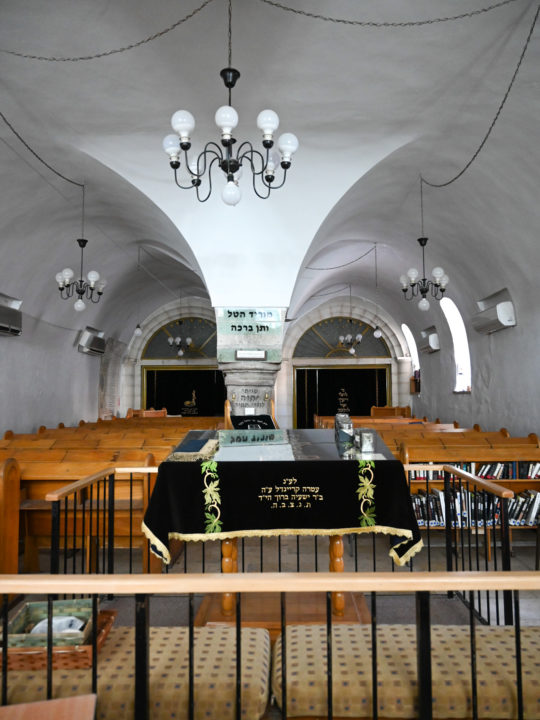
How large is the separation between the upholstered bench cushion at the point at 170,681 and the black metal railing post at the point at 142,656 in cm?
14

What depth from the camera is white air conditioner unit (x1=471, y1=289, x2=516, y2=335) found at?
7.79 m

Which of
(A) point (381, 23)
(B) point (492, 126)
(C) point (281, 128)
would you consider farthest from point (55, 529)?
(B) point (492, 126)

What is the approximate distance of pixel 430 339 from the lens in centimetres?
1234

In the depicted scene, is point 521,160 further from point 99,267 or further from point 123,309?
point 123,309

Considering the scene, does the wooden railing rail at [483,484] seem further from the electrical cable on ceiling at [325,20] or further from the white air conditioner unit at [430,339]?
the white air conditioner unit at [430,339]

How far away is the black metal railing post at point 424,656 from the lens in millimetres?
1760

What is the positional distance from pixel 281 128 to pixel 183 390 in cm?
1146

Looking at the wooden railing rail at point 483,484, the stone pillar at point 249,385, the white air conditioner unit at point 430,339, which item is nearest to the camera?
the wooden railing rail at point 483,484

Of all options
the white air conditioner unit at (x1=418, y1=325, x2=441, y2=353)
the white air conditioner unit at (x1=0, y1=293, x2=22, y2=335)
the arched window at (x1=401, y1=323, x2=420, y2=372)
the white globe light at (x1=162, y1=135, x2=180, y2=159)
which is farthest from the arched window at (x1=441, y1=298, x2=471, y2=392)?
the white air conditioner unit at (x1=0, y1=293, x2=22, y2=335)

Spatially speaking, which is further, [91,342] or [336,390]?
[336,390]

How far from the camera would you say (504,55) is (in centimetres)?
462

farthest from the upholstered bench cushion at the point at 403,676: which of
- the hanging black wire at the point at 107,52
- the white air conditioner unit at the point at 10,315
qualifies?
the white air conditioner unit at the point at 10,315

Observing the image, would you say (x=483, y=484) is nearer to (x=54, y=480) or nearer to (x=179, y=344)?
(x=54, y=480)

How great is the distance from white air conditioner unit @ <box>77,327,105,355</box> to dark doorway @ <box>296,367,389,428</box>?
6.20 m
